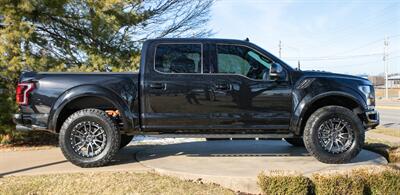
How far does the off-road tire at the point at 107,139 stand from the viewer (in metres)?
6.61

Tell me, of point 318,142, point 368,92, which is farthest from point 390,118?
point 318,142

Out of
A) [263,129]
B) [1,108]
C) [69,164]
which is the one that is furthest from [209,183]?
[1,108]

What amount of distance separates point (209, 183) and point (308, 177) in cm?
124

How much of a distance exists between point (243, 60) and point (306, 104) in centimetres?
115

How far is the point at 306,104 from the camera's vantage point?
679 centimetres

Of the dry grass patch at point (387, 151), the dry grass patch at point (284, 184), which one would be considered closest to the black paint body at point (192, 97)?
the dry grass patch at point (387, 151)

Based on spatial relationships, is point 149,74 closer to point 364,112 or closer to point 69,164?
point 69,164

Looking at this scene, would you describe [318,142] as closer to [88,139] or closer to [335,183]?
[335,183]

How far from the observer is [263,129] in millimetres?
6910

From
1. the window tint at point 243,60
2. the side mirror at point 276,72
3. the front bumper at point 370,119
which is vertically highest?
the window tint at point 243,60

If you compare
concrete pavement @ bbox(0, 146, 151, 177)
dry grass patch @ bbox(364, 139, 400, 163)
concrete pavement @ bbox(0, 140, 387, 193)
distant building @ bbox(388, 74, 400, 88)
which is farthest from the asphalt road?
distant building @ bbox(388, 74, 400, 88)

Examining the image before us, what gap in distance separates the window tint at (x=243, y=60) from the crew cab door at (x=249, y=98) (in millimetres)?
15

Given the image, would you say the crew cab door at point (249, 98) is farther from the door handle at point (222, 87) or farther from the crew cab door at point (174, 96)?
the crew cab door at point (174, 96)

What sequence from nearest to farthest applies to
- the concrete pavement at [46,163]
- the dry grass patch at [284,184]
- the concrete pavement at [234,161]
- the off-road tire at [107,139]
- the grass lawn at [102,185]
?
the dry grass patch at [284,184]
the grass lawn at [102,185]
the concrete pavement at [234,161]
the concrete pavement at [46,163]
the off-road tire at [107,139]
